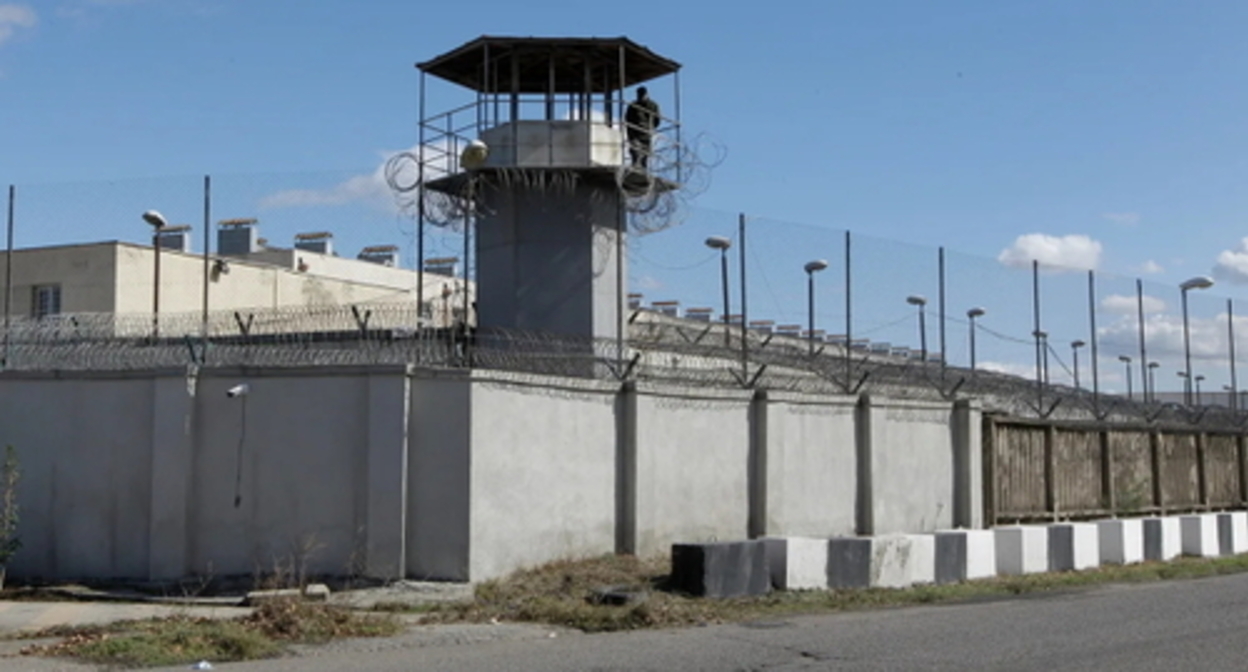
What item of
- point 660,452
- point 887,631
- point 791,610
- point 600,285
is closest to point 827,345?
point 600,285

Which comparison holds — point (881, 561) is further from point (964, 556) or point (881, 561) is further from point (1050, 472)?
point (1050, 472)

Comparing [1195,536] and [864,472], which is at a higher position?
[864,472]

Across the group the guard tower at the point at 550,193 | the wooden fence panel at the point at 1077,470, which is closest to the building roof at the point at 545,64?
the guard tower at the point at 550,193

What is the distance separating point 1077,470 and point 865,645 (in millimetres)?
14652

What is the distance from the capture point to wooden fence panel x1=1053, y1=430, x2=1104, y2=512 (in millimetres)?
24594

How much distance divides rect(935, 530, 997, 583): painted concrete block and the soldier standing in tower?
311 inches

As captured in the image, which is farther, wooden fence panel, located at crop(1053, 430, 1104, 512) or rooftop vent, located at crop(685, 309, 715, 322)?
wooden fence panel, located at crop(1053, 430, 1104, 512)

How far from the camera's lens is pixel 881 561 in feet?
54.6

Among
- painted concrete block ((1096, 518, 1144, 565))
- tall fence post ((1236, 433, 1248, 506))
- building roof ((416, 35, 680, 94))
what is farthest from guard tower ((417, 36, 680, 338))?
tall fence post ((1236, 433, 1248, 506))

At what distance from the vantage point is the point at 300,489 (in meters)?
15.5

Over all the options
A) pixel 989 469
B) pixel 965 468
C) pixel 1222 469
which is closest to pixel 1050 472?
pixel 989 469

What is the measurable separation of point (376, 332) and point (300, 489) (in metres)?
4.33

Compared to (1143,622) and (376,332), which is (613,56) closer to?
(376,332)

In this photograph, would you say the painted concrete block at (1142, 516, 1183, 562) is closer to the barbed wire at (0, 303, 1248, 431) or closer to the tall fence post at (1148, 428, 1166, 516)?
→ the barbed wire at (0, 303, 1248, 431)
